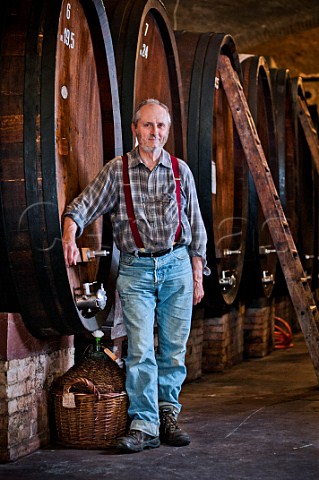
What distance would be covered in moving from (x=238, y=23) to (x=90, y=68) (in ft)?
22.8

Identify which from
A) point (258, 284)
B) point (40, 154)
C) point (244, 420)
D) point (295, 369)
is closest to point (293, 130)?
point (258, 284)

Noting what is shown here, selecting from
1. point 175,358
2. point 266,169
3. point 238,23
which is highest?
point 238,23

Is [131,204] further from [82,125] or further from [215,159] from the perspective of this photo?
[215,159]

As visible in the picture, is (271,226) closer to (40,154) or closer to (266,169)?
(266,169)

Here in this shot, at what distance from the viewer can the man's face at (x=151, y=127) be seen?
4090 millimetres

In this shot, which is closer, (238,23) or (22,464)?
(22,464)

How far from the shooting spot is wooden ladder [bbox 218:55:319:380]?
225 inches

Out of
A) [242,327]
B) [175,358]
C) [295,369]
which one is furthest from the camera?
[242,327]

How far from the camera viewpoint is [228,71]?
6102 mm

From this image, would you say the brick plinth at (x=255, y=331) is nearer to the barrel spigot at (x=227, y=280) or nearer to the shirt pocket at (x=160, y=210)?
the barrel spigot at (x=227, y=280)

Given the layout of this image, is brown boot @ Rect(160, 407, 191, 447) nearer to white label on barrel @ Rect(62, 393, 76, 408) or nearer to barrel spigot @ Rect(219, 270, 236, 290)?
white label on barrel @ Rect(62, 393, 76, 408)

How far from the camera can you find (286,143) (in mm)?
8406

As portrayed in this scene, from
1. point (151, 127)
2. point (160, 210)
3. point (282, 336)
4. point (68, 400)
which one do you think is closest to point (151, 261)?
point (160, 210)

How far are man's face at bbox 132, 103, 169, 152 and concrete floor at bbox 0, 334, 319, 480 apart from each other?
1366 mm
